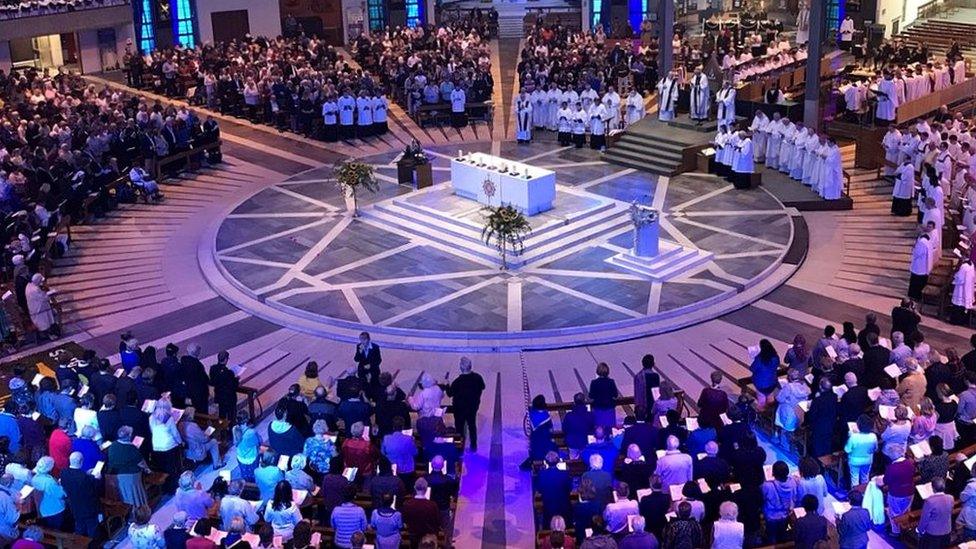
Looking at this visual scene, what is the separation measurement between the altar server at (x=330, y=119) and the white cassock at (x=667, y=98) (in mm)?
8096

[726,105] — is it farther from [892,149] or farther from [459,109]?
[459,109]

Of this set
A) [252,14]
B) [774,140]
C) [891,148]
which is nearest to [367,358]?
[774,140]

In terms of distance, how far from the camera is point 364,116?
2858cm

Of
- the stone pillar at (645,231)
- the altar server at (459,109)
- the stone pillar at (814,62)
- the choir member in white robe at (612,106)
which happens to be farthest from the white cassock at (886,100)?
the altar server at (459,109)

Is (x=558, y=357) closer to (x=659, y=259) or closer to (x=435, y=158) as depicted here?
(x=659, y=259)

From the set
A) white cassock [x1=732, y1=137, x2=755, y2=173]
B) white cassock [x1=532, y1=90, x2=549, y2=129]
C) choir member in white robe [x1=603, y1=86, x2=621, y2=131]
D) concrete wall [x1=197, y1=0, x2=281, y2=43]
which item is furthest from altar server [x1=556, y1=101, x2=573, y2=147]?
concrete wall [x1=197, y1=0, x2=281, y2=43]

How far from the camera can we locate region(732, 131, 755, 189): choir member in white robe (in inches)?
910

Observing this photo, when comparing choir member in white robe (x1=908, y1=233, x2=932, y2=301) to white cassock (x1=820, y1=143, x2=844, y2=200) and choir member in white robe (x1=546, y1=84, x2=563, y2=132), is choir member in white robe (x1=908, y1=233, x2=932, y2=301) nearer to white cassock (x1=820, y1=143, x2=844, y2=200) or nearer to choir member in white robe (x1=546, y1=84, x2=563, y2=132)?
white cassock (x1=820, y1=143, x2=844, y2=200)

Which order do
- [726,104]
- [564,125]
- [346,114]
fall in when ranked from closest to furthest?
[726,104], [564,125], [346,114]

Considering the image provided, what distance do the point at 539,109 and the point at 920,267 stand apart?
42.8 ft

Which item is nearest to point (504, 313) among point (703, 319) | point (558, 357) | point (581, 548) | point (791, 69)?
point (558, 357)

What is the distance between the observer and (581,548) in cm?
997

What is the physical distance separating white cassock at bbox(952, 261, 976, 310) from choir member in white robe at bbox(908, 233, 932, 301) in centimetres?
59

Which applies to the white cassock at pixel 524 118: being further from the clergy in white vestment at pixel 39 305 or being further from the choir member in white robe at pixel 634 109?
the clergy in white vestment at pixel 39 305
